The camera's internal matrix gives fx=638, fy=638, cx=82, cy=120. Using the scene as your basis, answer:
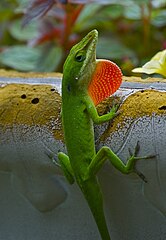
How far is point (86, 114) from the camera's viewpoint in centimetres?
100

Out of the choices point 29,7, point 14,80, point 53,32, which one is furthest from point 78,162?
point 53,32

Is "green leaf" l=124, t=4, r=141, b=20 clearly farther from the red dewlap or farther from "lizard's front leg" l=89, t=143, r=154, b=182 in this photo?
"lizard's front leg" l=89, t=143, r=154, b=182

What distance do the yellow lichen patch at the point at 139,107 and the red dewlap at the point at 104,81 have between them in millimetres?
38

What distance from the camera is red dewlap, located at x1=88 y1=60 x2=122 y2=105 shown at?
0.99 m

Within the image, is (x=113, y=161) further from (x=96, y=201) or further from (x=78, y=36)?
(x=78, y=36)

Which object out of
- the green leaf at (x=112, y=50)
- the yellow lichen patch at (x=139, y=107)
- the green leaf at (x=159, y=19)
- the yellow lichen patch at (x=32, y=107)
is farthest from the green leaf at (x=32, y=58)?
the yellow lichen patch at (x=139, y=107)

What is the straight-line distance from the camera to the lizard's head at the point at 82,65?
1.01 meters

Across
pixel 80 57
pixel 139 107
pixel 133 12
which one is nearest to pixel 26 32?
pixel 133 12

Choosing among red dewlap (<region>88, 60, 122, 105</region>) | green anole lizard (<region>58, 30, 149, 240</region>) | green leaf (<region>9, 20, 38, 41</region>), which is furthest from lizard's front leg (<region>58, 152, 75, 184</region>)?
green leaf (<region>9, 20, 38, 41</region>)

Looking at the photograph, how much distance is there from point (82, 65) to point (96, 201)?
0.22 metres

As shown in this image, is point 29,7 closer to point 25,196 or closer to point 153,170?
point 25,196

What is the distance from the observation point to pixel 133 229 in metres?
0.98

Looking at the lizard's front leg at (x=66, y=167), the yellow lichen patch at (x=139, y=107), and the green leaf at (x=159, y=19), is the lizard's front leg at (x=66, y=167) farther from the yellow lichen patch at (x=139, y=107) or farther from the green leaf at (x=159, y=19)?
the green leaf at (x=159, y=19)

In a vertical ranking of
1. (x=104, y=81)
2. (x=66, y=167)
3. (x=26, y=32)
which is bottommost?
(x=26, y=32)
